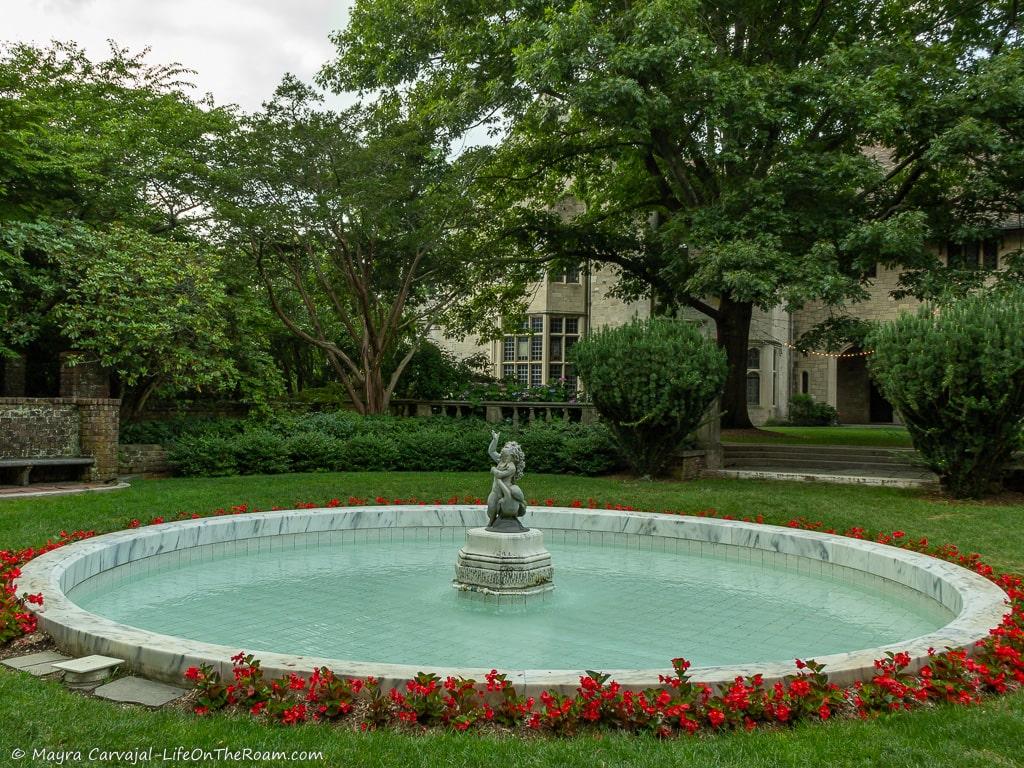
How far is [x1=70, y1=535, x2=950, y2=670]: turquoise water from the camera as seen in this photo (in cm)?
656

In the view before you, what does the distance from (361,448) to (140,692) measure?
13.3m

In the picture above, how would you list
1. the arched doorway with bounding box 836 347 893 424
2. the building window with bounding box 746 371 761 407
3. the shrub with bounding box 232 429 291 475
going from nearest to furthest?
the shrub with bounding box 232 429 291 475 → the building window with bounding box 746 371 761 407 → the arched doorway with bounding box 836 347 893 424

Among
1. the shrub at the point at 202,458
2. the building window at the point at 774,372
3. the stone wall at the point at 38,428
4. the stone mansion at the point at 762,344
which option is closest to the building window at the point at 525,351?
the stone mansion at the point at 762,344

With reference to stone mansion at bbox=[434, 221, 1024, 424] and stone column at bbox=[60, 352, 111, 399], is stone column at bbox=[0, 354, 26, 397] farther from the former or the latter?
stone mansion at bbox=[434, 221, 1024, 424]

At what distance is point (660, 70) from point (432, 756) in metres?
Answer: 14.6

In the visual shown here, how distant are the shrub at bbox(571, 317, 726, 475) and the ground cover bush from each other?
1.40m

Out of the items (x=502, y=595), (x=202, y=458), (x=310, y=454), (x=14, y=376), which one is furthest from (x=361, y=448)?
(x=502, y=595)

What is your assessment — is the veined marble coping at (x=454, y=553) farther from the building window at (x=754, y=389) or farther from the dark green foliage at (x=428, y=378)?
the building window at (x=754, y=389)

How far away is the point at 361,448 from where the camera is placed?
715 inches

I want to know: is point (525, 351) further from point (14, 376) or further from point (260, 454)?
point (14, 376)

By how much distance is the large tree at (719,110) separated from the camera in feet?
50.7

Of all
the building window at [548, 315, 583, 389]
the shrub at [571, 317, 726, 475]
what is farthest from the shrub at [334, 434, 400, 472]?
the building window at [548, 315, 583, 389]

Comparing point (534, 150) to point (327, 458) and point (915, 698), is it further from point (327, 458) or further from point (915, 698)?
point (915, 698)

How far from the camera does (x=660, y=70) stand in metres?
15.8
